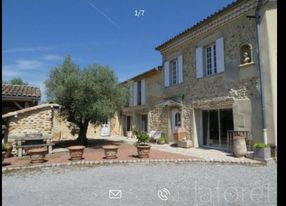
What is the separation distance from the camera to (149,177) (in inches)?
270

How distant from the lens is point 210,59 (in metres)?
12.8

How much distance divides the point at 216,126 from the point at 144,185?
770 cm

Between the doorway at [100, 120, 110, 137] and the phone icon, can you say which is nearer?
the phone icon

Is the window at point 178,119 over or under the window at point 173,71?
under

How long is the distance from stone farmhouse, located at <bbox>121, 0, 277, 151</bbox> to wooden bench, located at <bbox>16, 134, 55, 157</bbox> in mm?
7356

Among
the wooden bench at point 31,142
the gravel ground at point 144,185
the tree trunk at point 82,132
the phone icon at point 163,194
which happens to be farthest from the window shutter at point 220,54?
the wooden bench at point 31,142

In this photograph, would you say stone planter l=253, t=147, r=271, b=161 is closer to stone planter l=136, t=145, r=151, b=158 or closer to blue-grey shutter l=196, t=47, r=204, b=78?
stone planter l=136, t=145, r=151, b=158

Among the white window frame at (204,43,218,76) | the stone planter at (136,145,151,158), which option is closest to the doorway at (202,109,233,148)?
the white window frame at (204,43,218,76)

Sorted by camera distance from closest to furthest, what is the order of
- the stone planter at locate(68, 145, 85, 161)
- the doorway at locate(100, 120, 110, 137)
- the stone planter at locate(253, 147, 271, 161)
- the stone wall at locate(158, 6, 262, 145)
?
the stone planter at locate(253, 147, 271, 161)
the stone planter at locate(68, 145, 85, 161)
the stone wall at locate(158, 6, 262, 145)
the doorway at locate(100, 120, 110, 137)

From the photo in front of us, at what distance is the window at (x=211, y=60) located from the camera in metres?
12.5

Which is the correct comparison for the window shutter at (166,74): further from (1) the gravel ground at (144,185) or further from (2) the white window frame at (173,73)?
(1) the gravel ground at (144,185)

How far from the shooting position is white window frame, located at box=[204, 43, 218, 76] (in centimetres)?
1247

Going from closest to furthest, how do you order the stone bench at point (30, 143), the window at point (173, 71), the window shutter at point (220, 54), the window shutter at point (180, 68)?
the stone bench at point (30, 143), the window shutter at point (220, 54), the window shutter at point (180, 68), the window at point (173, 71)
